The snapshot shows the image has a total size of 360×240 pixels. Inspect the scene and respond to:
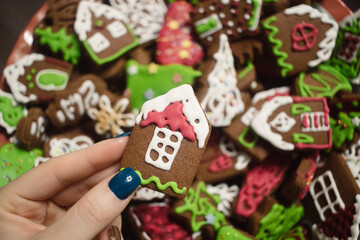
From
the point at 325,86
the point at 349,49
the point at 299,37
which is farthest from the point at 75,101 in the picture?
the point at 349,49

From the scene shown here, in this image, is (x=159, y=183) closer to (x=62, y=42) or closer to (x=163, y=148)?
(x=163, y=148)

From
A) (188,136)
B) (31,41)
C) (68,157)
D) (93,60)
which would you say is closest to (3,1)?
(31,41)

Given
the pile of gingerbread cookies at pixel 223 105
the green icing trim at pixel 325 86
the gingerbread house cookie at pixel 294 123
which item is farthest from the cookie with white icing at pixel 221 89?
the green icing trim at pixel 325 86

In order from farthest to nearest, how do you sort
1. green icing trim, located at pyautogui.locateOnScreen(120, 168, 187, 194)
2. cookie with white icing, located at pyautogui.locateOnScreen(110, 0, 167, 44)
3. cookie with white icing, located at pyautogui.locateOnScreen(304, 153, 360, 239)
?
cookie with white icing, located at pyautogui.locateOnScreen(110, 0, 167, 44) < cookie with white icing, located at pyautogui.locateOnScreen(304, 153, 360, 239) < green icing trim, located at pyautogui.locateOnScreen(120, 168, 187, 194)

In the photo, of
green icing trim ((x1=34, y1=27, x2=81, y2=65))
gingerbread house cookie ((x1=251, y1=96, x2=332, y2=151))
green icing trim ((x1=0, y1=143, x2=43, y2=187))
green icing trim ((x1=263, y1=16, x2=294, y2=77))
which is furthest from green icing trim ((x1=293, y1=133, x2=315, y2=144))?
green icing trim ((x1=0, y1=143, x2=43, y2=187))

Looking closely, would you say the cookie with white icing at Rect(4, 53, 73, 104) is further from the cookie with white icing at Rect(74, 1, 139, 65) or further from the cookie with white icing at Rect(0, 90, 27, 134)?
the cookie with white icing at Rect(74, 1, 139, 65)

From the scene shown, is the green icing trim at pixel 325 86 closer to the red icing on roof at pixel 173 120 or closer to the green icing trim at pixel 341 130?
the green icing trim at pixel 341 130
